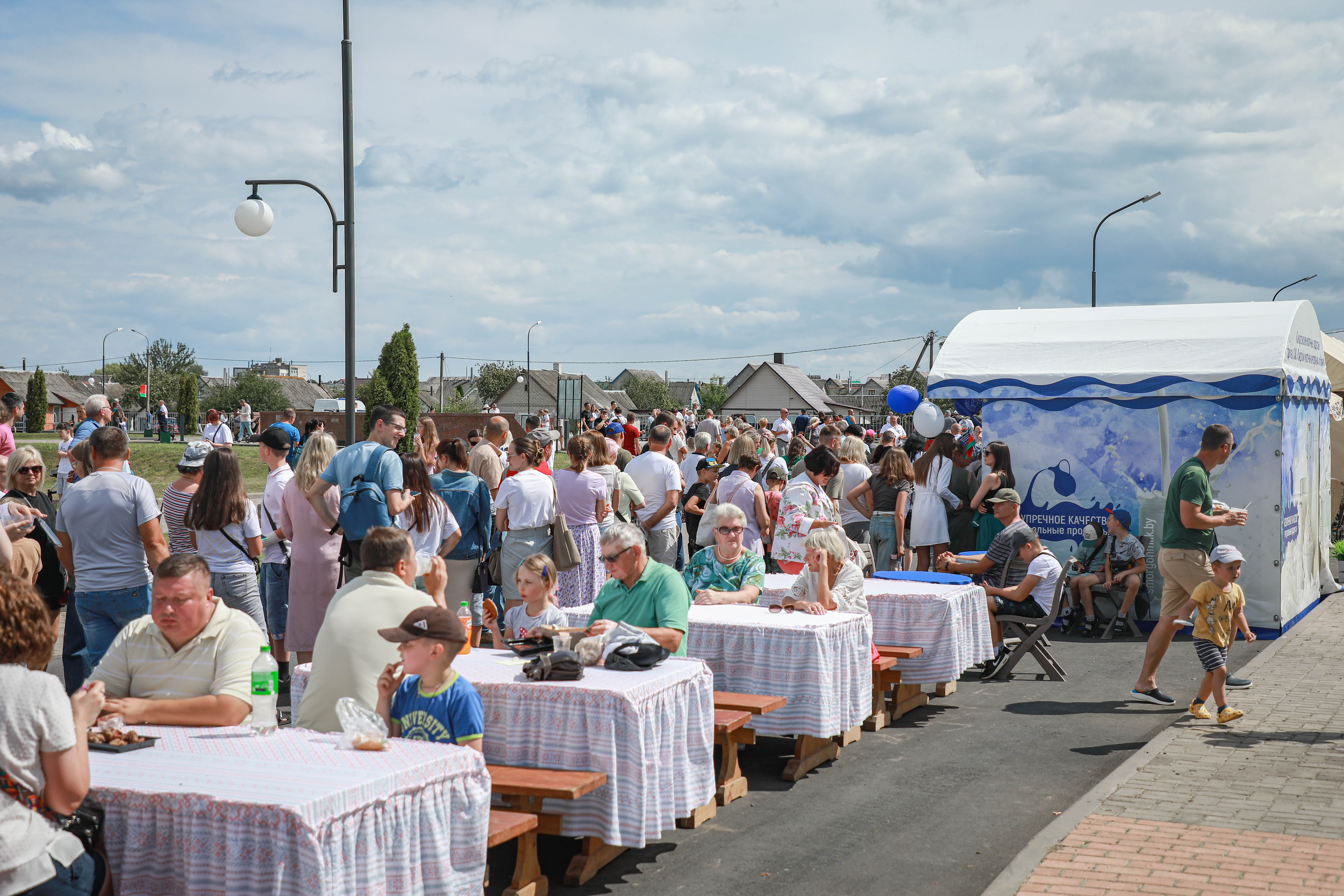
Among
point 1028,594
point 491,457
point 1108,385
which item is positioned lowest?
point 1028,594

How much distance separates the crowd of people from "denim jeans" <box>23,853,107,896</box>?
0.04 ft

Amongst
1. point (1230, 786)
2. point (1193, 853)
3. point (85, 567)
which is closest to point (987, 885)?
point (1193, 853)

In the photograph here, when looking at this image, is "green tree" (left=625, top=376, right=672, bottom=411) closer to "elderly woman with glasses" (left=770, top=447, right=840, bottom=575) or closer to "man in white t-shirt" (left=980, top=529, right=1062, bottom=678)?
"man in white t-shirt" (left=980, top=529, right=1062, bottom=678)

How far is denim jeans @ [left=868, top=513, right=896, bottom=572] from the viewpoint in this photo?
10.9 m

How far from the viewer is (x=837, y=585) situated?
23.2ft

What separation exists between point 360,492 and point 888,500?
571 cm

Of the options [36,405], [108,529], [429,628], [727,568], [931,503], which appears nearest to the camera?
[429,628]

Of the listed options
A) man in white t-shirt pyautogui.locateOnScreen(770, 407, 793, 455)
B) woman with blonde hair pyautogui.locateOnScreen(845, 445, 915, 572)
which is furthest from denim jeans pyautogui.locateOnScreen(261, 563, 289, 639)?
man in white t-shirt pyautogui.locateOnScreen(770, 407, 793, 455)

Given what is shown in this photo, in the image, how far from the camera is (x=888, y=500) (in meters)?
11.0

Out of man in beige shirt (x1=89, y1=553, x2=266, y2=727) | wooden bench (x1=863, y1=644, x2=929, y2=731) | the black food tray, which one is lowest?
wooden bench (x1=863, y1=644, x2=929, y2=731)

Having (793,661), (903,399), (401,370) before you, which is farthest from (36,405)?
(793,661)

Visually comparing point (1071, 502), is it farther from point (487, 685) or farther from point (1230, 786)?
point (487, 685)

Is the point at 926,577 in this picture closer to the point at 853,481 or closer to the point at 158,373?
the point at 853,481

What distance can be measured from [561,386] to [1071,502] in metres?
28.9
